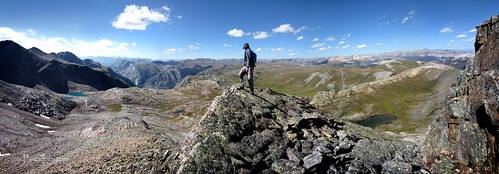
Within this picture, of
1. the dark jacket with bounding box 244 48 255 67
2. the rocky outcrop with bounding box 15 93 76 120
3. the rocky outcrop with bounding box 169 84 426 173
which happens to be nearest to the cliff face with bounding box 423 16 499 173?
the rocky outcrop with bounding box 169 84 426 173

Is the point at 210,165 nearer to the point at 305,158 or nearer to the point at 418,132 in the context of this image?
the point at 305,158

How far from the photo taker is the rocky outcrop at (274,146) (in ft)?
71.2

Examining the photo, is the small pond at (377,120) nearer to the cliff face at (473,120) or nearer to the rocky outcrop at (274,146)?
the rocky outcrop at (274,146)

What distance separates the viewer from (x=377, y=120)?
169875 mm

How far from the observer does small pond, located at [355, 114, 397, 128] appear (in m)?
163

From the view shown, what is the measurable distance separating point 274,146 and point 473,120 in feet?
48.3

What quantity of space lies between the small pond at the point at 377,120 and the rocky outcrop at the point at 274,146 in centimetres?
14359

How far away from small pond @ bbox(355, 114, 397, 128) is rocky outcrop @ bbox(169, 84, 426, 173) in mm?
143594

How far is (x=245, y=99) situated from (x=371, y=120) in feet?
528

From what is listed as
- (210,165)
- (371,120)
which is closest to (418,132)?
(371,120)

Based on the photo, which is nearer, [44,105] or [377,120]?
[44,105]

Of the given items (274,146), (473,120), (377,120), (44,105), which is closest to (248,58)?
(274,146)

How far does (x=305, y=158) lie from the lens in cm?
2300

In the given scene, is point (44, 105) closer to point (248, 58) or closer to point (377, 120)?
point (248, 58)
